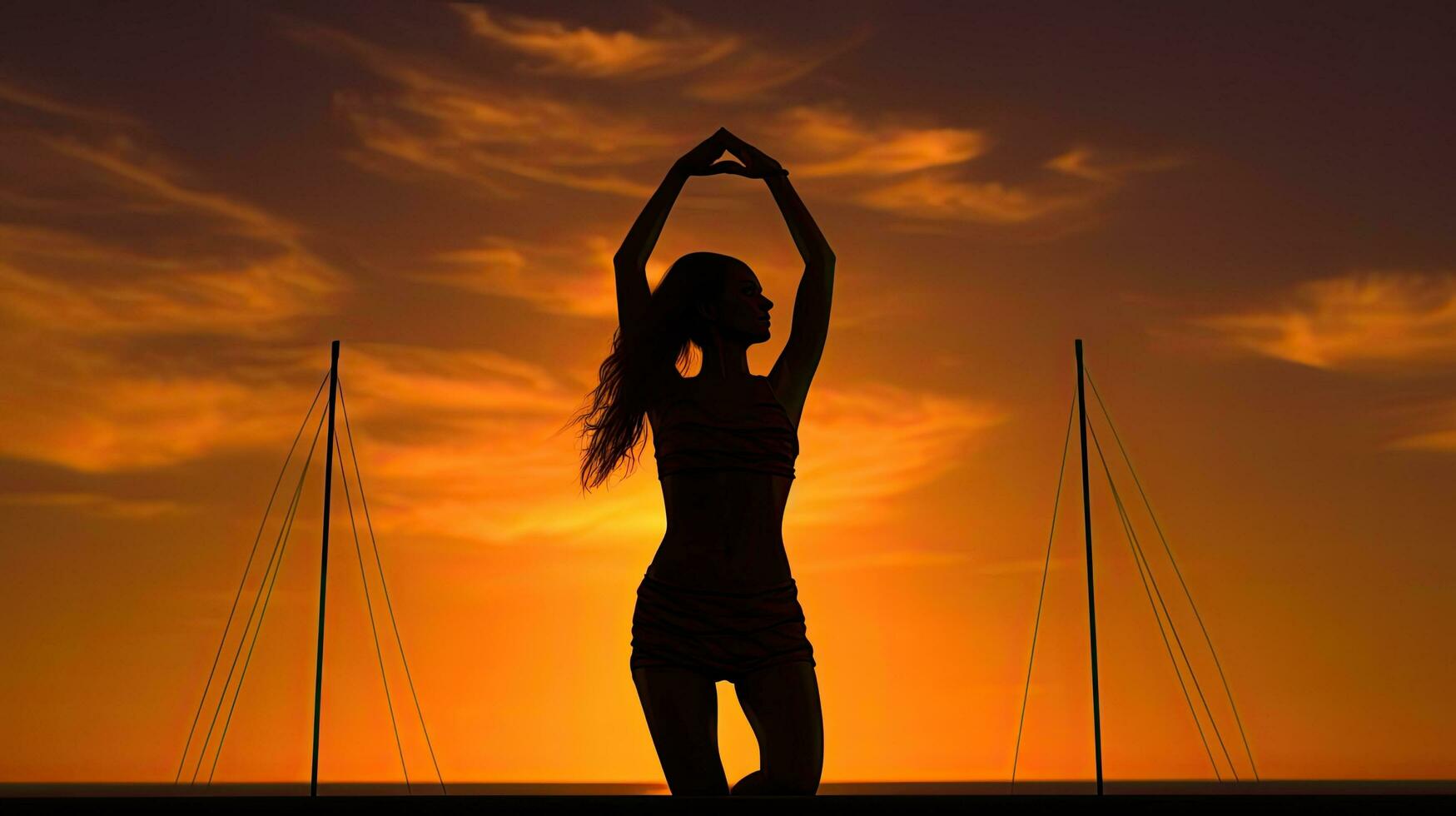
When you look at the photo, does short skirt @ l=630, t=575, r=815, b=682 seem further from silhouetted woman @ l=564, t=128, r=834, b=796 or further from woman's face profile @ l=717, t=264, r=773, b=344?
woman's face profile @ l=717, t=264, r=773, b=344

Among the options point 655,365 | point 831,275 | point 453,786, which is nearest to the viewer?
point 655,365

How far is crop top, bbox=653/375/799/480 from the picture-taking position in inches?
202

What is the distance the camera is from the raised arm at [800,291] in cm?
557

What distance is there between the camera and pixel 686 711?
484cm

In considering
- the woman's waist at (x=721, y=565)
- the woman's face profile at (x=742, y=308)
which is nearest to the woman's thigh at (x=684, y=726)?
the woman's waist at (x=721, y=565)

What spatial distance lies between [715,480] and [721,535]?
0.61 feet

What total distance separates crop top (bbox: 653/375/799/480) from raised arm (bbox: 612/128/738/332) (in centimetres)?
39

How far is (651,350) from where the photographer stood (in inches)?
214

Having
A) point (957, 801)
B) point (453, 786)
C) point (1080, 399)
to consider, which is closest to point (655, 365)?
point (957, 801)

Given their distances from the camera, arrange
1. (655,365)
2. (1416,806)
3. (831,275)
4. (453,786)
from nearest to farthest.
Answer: (1416,806), (655,365), (831,275), (453,786)

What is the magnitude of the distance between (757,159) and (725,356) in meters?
0.83

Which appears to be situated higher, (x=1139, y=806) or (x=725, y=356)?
(x=725, y=356)

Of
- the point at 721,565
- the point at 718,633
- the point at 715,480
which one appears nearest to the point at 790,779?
the point at 718,633

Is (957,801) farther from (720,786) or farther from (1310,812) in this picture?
(720,786)
